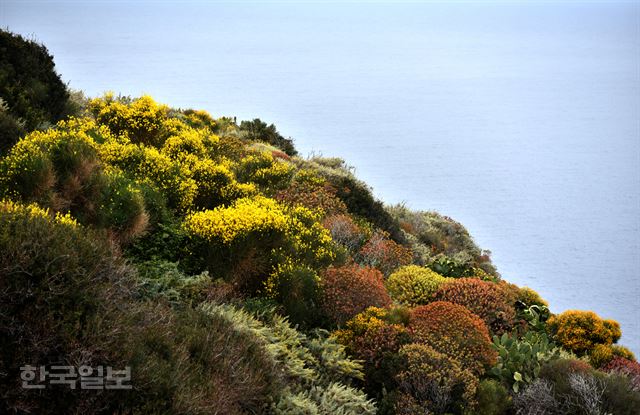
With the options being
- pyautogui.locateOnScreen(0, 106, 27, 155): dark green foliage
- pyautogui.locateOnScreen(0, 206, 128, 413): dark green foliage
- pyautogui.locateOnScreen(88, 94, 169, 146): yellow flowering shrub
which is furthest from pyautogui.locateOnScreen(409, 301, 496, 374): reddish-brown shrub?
pyautogui.locateOnScreen(88, 94, 169, 146): yellow flowering shrub

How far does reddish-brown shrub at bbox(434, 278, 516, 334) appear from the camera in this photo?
10.9 m

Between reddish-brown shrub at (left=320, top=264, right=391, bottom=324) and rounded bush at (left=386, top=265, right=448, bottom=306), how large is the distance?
1555 mm

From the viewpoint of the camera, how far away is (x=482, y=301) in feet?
36.1

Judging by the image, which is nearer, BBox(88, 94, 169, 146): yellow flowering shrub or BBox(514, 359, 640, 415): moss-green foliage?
BBox(514, 359, 640, 415): moss-green foliage

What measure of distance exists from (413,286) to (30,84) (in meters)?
10.1

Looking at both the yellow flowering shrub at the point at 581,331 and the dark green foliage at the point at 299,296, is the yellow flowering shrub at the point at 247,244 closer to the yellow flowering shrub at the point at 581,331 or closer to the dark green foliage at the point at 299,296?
the dark green foliage at the point at 299,296

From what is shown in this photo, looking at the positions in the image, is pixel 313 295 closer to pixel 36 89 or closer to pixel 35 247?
pixel 35 247

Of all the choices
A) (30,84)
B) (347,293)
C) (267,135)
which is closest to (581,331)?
(347,293)

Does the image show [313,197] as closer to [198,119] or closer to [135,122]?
[135,122]

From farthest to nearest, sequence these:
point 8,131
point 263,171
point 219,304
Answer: point 263,171 < point 8,131 < point 219,304

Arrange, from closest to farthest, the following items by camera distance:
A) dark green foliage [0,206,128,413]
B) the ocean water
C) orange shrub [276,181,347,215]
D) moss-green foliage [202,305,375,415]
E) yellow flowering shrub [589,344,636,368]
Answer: dark green foliage [0,206,128,413], moss-green foliage [202,305,375,415], yellow flowering shrub [589,344,636,368], orange shrub [276,181,347,215], the ocean water

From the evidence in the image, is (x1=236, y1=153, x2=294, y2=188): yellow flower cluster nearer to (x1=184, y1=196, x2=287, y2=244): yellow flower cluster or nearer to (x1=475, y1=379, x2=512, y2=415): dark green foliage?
(x1=184, y1=196, x2=287, y2=244): yellow flower cluster

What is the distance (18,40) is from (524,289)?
13.9 m

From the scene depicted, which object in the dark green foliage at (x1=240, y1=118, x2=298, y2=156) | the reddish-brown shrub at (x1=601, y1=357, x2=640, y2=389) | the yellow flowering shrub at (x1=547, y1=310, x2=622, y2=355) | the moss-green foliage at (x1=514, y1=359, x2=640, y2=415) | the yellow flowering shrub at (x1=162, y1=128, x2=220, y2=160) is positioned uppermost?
the dark green foliage at (x1=240, y1=118, x2=298, y2=156)
